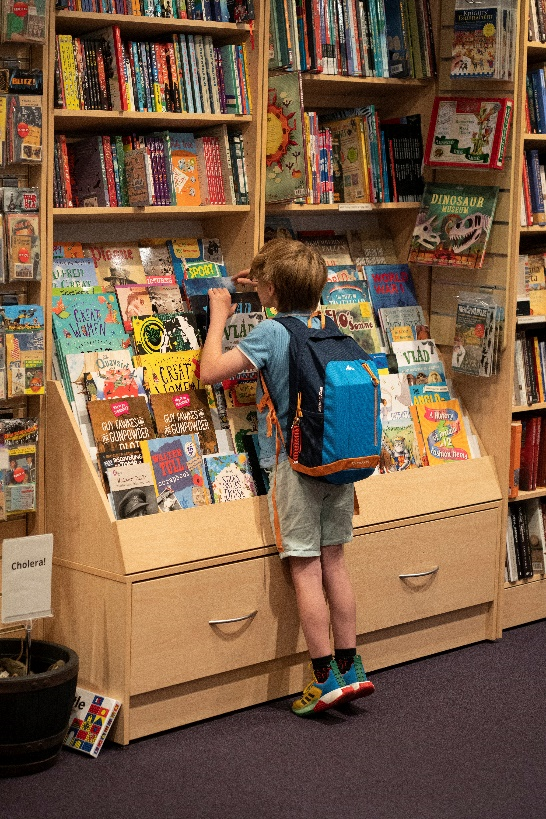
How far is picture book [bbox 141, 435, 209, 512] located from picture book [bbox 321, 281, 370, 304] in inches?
36.0

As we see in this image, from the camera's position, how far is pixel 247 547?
3404 mm

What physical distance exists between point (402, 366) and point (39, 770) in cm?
196

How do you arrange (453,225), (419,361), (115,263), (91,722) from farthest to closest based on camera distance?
1. (419,361)
2. (453,225)
3. (115,263)
4. (91,722)

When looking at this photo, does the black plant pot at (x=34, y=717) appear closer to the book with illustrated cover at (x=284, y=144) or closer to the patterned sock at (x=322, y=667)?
the patterned sock at (x=322, y=667)

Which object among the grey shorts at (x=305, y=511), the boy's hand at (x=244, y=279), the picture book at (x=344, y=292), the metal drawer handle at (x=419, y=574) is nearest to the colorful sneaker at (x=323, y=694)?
the grey shorts at (x=305, y=511)

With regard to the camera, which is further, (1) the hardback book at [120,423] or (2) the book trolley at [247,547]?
(1) the hardback book at [120,423]

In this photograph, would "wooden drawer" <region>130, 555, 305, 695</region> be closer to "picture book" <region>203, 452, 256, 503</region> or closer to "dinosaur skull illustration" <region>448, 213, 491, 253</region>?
"picture book" <region>203, 452, 256, 503</region>

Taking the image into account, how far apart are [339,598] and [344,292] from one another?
124 centimetres

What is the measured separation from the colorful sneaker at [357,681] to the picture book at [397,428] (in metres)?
0.73

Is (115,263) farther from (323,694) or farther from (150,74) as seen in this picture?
(323,694)

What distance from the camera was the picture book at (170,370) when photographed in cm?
354

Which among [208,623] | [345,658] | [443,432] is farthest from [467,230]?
[208,623]

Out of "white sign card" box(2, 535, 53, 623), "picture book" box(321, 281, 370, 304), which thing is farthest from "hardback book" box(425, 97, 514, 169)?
"white sign card" box(2, 535, 53, 623)

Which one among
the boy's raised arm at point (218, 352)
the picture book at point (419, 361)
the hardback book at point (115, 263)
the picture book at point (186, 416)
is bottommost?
the picture book at point (186, 416)
